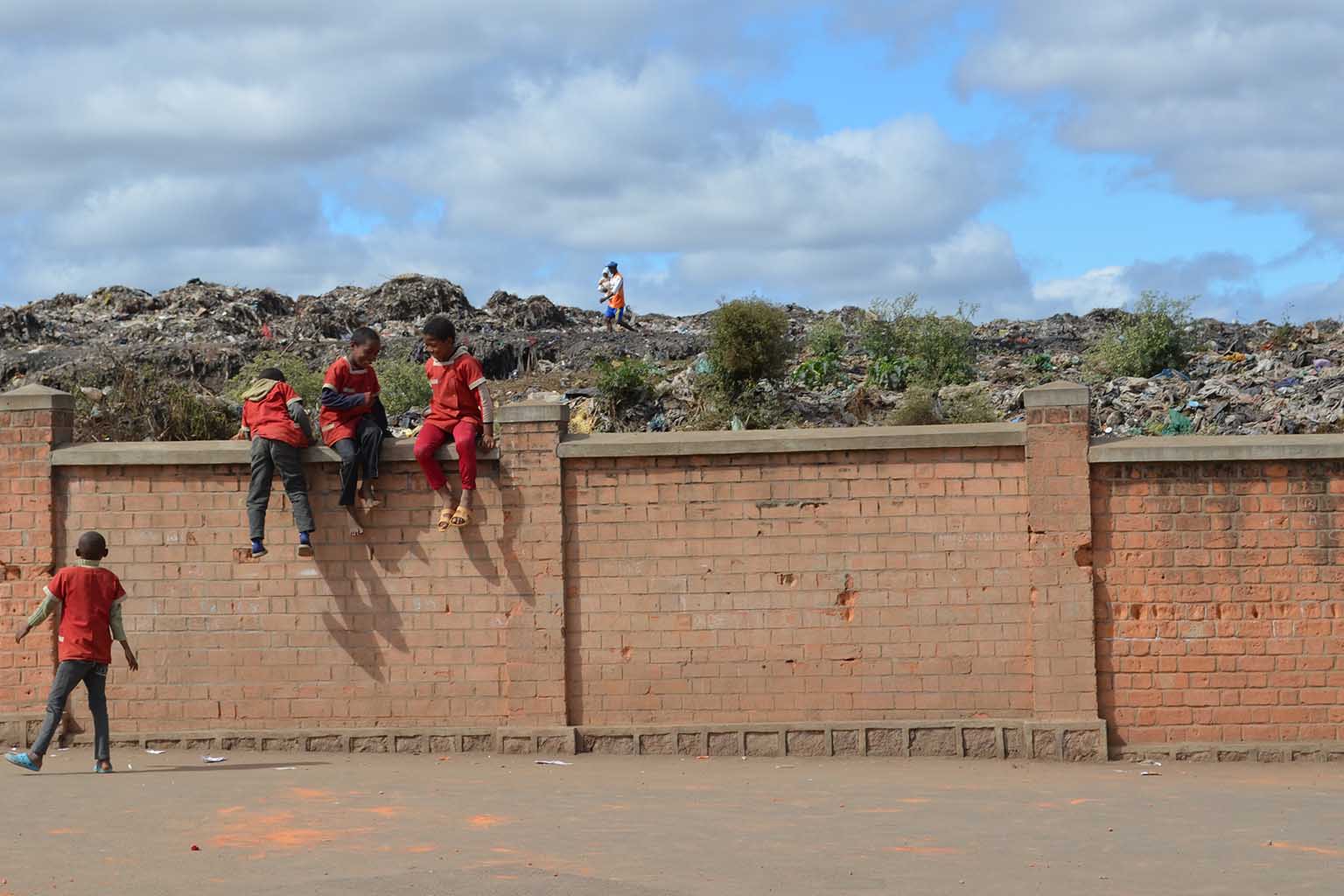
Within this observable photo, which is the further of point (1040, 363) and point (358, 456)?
point (1040, 363)

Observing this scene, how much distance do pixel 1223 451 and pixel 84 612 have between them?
822 centimetres

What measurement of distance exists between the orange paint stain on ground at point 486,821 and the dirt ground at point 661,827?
21 mm

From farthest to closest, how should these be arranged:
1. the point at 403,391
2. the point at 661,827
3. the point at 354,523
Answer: the point at 403,391, the point at 354,523, the point at 661,827

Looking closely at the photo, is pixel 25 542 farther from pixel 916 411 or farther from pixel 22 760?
pixel 916 411

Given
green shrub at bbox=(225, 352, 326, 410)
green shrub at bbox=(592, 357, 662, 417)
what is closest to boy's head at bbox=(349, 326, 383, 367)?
green shrub at bbox=(225, 352, 326, 410)

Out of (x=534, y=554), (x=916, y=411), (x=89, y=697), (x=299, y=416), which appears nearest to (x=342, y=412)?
(x=299, y=416)

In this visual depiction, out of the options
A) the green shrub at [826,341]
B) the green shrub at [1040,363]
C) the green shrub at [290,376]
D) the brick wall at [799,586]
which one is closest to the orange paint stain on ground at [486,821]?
the brick wall at [799,586]

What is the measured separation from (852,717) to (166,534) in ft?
18.1

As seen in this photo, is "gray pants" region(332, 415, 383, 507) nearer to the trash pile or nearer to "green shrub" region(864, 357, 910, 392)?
the trash pile

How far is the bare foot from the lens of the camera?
11.4 m

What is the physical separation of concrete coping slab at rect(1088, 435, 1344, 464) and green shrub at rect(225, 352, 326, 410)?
13817 millimetres

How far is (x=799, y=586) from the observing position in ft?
36.8

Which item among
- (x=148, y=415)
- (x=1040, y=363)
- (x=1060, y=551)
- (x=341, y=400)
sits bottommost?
(x=1060, y=551)

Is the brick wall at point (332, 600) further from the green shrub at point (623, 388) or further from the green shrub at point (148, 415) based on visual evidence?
the green shrub at point (623, 388)
